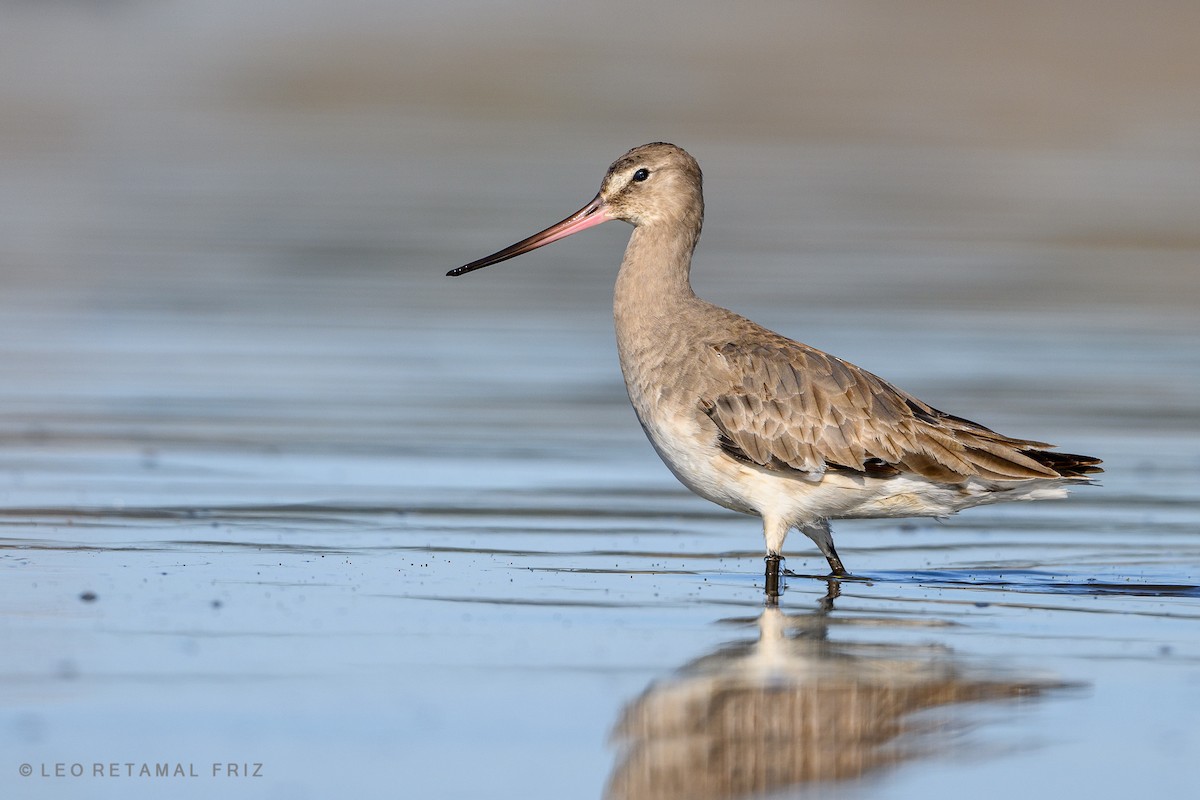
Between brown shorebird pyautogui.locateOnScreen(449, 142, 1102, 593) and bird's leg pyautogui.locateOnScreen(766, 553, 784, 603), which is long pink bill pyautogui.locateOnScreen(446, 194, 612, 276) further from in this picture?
bird's leg pyautogui.locateOnScreen(766, 553, 784, 603)

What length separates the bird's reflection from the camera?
582 centimetres

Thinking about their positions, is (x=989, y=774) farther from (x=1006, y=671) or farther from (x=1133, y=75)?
(x=1133, y=75)

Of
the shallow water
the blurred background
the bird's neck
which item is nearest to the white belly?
the shallow water

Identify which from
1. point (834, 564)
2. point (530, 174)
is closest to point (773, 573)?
point (834, 564)

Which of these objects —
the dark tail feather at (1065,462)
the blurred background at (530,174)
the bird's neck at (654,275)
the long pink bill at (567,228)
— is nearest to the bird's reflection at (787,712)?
the dark tail feather at (1065,462)

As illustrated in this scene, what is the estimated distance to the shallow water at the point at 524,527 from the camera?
240 inches

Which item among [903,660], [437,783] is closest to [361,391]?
[903,660]

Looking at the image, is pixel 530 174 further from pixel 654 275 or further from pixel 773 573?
pixel 773 573

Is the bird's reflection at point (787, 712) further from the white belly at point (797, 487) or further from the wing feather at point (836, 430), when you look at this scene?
the wing feather at point (836, 430)

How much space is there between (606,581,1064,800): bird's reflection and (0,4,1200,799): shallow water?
20mm

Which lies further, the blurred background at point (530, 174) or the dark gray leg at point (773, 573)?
the blurred background at point (530, 174)

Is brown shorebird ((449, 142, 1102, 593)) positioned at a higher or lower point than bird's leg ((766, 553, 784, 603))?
higher

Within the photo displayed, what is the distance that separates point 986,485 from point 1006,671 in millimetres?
1811

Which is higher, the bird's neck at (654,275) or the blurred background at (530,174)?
the blurred background at (530,174)
